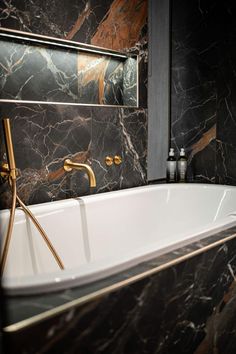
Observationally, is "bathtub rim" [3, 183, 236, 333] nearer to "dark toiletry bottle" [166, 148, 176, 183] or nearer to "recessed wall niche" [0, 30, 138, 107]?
"recessed wall niche" [0, 30, 138, 107]

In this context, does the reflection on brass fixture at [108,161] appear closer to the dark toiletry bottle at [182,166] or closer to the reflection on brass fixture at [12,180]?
the dark toiletry bottle at [182,166]

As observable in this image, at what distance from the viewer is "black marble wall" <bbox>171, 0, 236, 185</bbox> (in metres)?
2.56

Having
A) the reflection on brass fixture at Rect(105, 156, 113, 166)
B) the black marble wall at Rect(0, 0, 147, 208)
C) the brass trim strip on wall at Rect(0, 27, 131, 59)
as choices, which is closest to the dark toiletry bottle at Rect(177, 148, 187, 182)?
the black marble wall at Rect(0, 0, 147, 208)

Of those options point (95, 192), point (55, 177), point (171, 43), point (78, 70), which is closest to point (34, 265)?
point (55, 177)

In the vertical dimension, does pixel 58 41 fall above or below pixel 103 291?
above

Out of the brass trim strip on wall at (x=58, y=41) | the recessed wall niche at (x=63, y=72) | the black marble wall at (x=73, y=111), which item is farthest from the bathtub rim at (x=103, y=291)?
the brass trim strip on wall at (x=58, y=41)

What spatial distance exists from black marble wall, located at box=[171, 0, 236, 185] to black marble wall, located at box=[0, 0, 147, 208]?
315mm

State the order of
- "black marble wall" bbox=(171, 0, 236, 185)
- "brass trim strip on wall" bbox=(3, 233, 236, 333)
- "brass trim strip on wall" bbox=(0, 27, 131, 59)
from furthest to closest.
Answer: "black marble wall" bbox=(171, 0, 236, 185), "brass trim strip on wall" bbox=(0, 27, 131, 59), "brass trim strip on wall" bbox=(3, 233, 236, 333)

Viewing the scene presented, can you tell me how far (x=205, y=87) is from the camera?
2684mm

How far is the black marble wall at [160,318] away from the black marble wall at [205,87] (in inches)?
52.1

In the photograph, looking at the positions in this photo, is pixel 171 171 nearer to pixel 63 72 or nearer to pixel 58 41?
pixel 63 72

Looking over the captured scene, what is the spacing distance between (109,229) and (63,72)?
936 millimetres

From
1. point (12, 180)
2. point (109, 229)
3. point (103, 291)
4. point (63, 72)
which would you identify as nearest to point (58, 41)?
point (63, 72)

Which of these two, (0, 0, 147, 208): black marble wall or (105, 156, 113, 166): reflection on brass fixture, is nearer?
(0, 0, 147, 208): black marble wall
